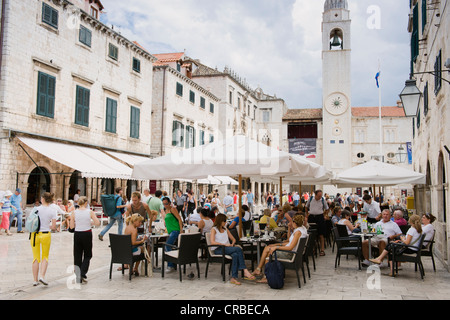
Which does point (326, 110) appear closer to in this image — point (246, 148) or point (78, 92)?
point (78, 92)

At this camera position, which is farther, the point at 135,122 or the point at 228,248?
the point at 135,122

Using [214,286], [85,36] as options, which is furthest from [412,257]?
[85,36]

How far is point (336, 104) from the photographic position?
138 ft

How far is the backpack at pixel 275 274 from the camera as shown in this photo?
235 inches

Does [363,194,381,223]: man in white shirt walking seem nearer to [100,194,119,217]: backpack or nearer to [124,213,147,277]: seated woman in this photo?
[124,213,147,277]: seated woman

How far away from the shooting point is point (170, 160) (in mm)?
6898

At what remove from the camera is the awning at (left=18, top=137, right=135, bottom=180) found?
13.3 meters

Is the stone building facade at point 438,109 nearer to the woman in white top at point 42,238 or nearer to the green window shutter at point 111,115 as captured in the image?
the woman in white top at point 42,238

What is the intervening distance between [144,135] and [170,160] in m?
15.1

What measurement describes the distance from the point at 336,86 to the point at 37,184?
3468 centimetres

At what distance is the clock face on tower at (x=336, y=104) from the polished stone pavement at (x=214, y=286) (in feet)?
118

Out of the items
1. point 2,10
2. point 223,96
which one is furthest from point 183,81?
point 2,10

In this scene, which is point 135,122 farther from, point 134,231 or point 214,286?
point 214,286

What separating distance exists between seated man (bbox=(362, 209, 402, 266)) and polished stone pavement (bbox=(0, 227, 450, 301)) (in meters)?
0.44
